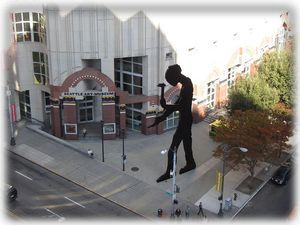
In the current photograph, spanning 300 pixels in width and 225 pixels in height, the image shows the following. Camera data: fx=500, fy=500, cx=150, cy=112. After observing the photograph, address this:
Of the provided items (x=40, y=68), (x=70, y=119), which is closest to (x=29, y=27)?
(x=40, y=68)

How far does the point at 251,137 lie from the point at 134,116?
60.2 ft

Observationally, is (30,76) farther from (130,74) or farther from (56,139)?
(130,74)

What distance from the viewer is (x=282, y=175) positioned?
48.8 m

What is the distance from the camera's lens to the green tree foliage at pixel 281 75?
59844mm

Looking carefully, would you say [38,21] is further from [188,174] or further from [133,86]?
[188,174]

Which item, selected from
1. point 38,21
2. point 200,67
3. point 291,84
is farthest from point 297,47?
point 38,21

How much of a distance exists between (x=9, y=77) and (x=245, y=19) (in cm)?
3222

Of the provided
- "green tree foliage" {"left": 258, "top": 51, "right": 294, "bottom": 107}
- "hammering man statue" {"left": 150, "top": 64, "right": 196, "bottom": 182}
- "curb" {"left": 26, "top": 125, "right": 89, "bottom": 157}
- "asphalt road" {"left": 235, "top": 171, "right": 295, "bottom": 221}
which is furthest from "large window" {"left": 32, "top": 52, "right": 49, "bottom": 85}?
"asphalt road" {"left": 235, "top": 171, "right": 295, "bottom": 221}

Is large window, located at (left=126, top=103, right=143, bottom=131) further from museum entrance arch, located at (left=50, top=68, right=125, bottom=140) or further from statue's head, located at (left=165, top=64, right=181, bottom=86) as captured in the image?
statue's head, located at (left=165, top=64, right=181, bottom=86)

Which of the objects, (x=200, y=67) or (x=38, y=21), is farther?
(x=200, y=67)

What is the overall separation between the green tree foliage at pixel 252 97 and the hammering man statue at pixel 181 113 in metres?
9.63

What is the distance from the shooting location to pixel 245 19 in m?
68.4

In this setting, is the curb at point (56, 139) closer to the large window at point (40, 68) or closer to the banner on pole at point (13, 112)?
the banner on pole at point (13, 112)

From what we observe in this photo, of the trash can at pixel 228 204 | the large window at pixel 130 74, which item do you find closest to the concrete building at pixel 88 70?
the large window at pixel 130 74
